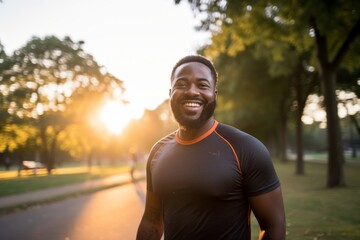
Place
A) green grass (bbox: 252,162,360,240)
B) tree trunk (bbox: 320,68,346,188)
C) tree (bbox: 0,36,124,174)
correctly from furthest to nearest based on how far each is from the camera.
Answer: tree (bbox: 0,36,124,174), tree trunk (bbox: 320,68,346,188), green grass (bbox: 252,162,360,240)

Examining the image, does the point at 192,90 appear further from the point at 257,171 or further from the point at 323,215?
the point at 323,215

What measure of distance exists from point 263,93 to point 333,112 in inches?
474

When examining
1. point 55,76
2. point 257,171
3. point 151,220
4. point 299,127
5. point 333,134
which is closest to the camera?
point 257,171

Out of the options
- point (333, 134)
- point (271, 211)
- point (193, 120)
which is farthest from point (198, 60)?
point (333, 134)

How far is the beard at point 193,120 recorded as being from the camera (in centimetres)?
249

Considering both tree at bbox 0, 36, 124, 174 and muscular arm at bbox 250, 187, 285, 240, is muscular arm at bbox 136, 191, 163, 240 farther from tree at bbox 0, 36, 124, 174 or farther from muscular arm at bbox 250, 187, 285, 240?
tree at bbox 0, 36, 124, 174

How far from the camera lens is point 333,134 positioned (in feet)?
42.8

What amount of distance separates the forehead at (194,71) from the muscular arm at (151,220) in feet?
3.27

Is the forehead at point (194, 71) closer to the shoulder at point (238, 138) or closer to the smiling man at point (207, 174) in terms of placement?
the smiling man at point (207, 174)

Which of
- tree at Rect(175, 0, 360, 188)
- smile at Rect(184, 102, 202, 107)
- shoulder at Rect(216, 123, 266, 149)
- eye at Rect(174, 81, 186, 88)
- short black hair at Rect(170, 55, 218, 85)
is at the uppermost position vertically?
tree at Rect(175, 0, 360, 188)

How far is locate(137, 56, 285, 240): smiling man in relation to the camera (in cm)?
222

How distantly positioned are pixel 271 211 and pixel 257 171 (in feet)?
0.94

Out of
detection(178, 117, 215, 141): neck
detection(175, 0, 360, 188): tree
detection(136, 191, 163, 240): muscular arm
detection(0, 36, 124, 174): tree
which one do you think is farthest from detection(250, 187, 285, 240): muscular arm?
detection(0, 36, 124, 174): tree

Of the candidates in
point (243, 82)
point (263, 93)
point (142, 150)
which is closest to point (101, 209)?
point (243, 82)
